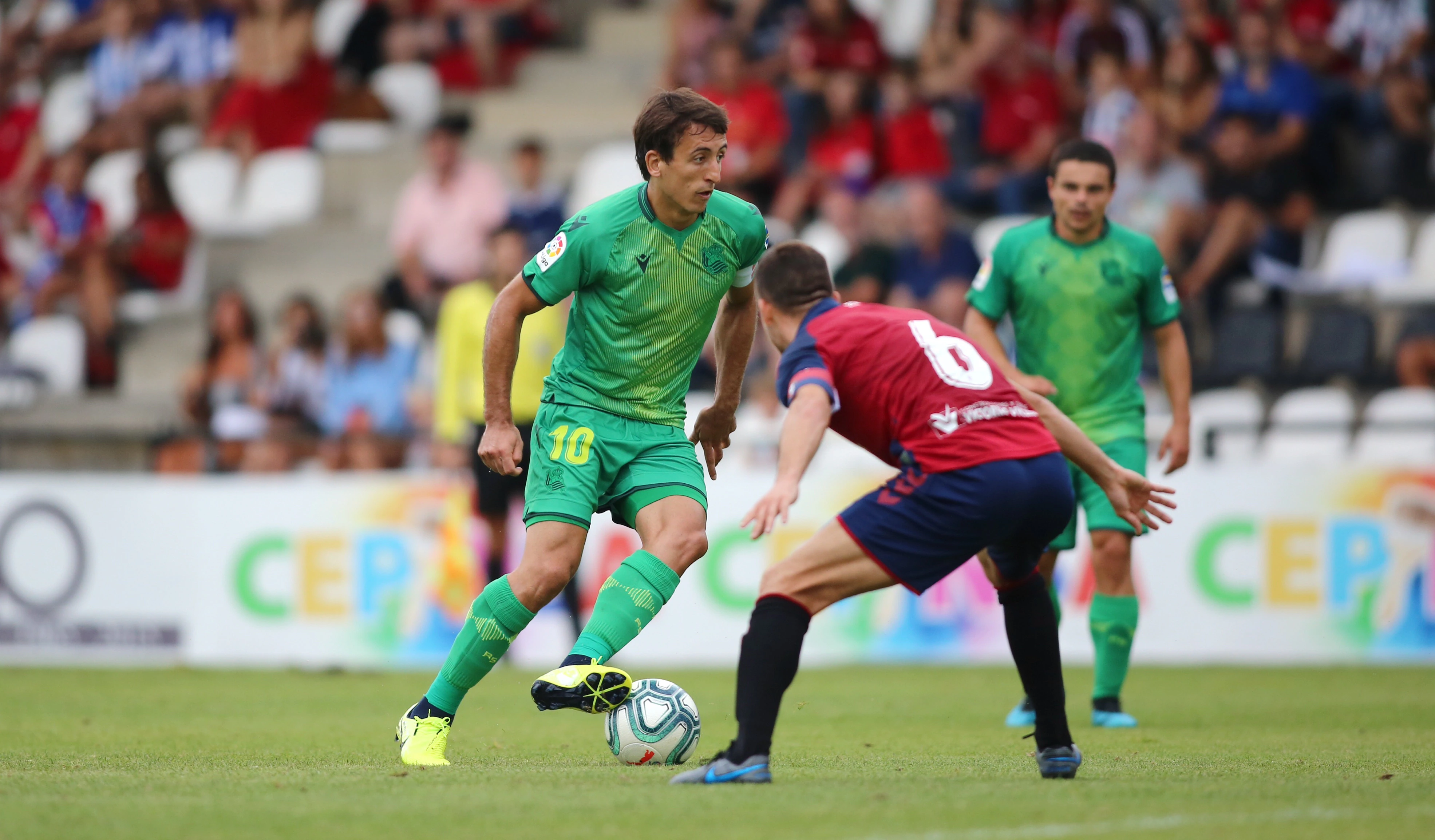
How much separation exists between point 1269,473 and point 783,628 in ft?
25.3

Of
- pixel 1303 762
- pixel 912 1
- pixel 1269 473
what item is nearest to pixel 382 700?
pixel 1303 762

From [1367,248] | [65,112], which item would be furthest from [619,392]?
[65,112]

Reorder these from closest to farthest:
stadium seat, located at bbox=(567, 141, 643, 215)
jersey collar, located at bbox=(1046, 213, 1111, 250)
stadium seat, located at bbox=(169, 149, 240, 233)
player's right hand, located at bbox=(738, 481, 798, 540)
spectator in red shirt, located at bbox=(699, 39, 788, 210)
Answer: player's right hand, located at bbox=(738, 481, 798, 540), jersey collar, located at bbox=(1046, 213, 1111, 250), spectator in red shirt, located at bbox=(699, 39, 788, 210), stadium seat, located at bbox=(567, 141, 643, 215), stadium seat, located at bbox=(169, 149, 240, 233)

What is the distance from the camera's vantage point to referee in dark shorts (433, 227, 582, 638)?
11.9 m

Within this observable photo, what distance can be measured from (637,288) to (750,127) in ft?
34.3

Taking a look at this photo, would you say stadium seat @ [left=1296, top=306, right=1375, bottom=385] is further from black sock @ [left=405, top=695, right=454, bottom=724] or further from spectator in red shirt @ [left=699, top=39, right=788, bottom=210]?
black sock @ [left=405, top=695, right=454, bottom=724]

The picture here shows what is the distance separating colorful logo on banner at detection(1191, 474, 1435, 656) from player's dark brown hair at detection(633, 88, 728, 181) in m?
7.07

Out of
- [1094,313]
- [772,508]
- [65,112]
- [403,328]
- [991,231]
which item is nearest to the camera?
[772,508]

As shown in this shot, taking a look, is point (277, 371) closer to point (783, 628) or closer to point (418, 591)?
point (418, 591)

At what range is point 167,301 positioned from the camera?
19.6 m

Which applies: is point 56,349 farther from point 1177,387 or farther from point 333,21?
point 1177,387

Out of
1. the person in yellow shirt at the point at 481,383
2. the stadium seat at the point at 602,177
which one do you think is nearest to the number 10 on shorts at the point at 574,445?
the person in yellow shirt at the point at 481,383

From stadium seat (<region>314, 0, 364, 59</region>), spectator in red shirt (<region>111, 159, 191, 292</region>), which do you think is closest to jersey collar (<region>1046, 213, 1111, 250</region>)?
spectator in red shirt (<region>111, 159, 191, 292</region>)

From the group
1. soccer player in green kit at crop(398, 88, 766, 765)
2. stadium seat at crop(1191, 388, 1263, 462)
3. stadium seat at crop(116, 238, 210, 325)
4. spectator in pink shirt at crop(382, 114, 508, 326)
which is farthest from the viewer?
stadium seat at crop(116, 238, 210, 325)
